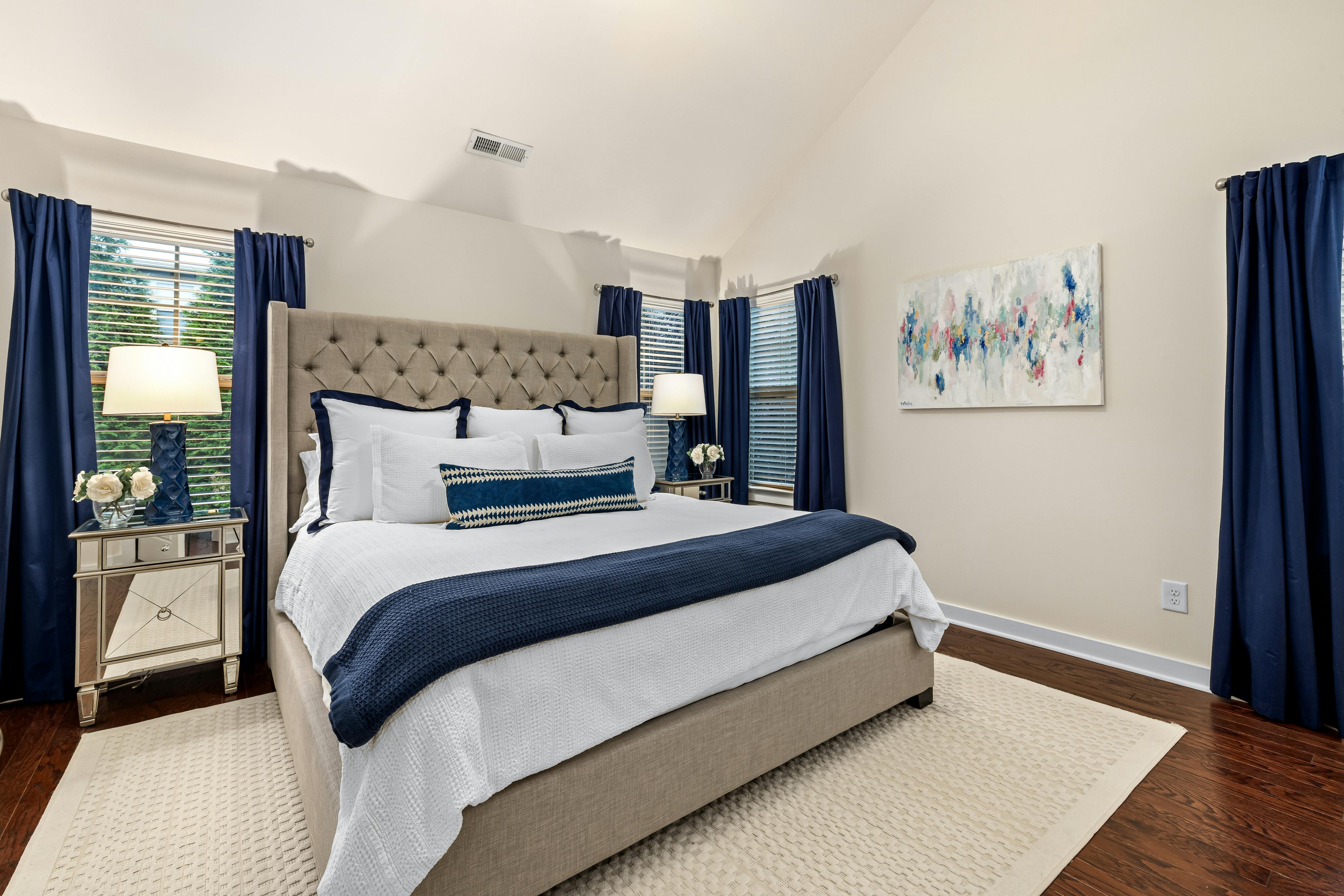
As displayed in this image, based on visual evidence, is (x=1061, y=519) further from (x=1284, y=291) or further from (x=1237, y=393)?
(x=1284, y=291)

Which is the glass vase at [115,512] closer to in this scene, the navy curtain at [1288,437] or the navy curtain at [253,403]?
the navy curtain at [253,403]

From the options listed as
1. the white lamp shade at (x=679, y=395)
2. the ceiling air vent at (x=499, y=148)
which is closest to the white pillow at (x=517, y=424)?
the white lamp shade at (x=679, y=395)

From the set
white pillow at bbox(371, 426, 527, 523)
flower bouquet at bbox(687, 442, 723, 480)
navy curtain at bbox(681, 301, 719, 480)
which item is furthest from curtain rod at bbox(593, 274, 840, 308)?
white pillow at bbox(371, 426, 527, 523)

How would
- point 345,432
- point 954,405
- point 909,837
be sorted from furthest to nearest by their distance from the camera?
point 954,405 < point 345,432 < point 909,837

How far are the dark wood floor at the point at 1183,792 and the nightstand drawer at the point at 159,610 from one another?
0.26m

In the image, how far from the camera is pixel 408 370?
10.1 feet

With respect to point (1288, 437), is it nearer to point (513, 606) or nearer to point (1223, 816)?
point (1223, 816)

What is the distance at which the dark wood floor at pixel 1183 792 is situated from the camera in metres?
1.43

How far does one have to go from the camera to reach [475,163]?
3195mm

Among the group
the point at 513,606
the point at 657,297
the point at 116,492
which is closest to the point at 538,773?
the point at 513,606

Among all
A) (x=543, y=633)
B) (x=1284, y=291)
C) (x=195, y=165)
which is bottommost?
(x=543, y=633)

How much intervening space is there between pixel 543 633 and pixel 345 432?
174cm

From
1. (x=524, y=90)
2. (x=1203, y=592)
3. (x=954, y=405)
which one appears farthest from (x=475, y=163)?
(x=1203, y=592)

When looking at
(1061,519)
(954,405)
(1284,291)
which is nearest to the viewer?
(1284,291)
